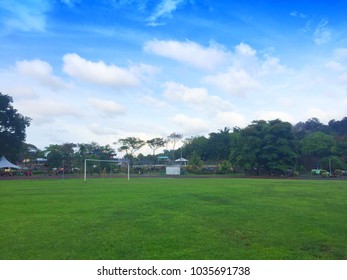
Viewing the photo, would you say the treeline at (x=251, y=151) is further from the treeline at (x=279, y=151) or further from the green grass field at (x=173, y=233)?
the green grass field at (x=173, y=233)

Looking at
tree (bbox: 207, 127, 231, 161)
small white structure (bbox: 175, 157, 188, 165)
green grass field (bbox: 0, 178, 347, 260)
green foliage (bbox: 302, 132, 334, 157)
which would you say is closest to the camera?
green grass field (bbox: 0, 178, 347, 260)

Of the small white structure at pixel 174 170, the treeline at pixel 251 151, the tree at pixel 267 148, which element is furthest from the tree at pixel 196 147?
the tree at pixel 267 148

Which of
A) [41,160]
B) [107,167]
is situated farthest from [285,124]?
[41,160]

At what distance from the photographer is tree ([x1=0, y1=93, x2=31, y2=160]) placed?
41281 millimetres

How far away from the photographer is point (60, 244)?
5.73 metres

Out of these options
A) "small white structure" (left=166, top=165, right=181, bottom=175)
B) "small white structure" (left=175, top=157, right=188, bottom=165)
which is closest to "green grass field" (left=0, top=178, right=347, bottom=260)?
"small white structure" (left=166, top=165, right=181, bottom=175)

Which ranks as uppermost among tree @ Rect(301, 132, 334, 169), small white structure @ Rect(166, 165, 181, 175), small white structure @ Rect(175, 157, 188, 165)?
tree @ Rect(301, 132, 334, 169)

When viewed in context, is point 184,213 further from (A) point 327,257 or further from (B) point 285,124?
(B) point 285,124

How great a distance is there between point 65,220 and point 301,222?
242 inches

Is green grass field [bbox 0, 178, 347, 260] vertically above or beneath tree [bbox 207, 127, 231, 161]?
beneath

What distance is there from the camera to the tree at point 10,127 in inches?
1625

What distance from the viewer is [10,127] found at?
42.0 metres

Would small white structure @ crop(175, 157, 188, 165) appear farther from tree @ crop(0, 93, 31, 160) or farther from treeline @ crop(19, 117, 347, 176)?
tree @ crop(0, 93, 31, 160)

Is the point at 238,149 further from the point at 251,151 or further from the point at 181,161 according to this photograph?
the point at 181,161
